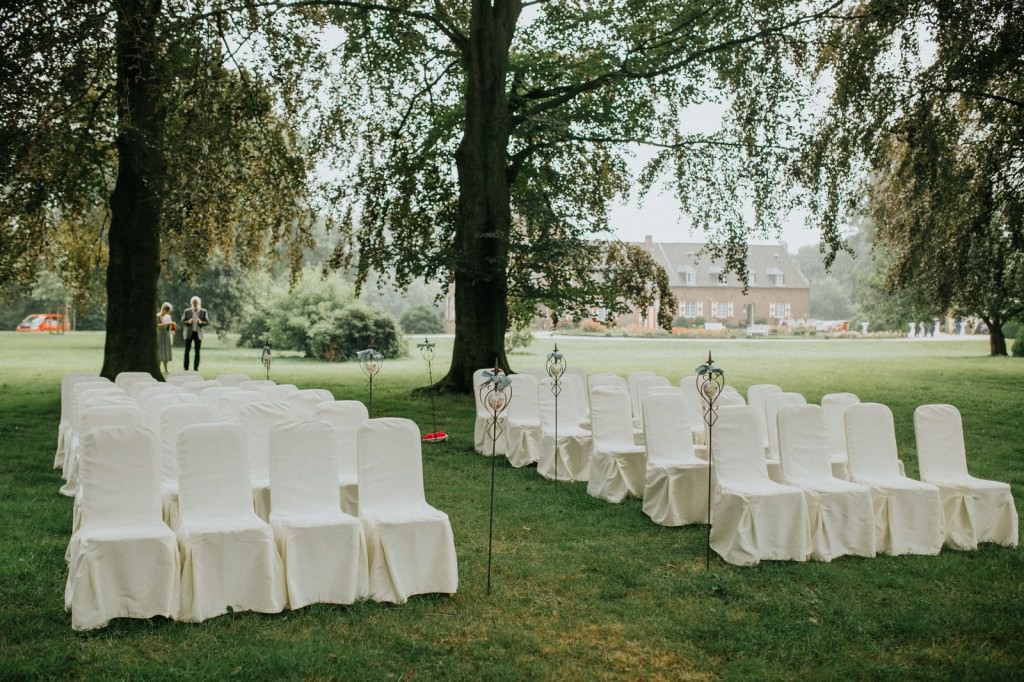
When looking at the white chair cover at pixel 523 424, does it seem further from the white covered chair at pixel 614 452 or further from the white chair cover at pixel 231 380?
the white chair cover at pixel 231 380

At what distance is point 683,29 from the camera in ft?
57.2

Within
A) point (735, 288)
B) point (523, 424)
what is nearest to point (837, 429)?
point (523, 424)

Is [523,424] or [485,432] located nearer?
[523,424]

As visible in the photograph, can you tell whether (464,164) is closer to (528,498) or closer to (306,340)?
(528,498)

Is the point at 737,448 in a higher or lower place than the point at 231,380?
lower

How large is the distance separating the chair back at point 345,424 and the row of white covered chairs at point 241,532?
1581 millimetres

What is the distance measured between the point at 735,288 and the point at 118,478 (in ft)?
193

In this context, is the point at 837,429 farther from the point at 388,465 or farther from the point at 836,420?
the point at 388,465

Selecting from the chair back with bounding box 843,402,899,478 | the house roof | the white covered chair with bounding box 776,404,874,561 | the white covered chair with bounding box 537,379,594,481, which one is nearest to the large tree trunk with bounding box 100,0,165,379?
the white covered chair with bounding box 537,379,594,481

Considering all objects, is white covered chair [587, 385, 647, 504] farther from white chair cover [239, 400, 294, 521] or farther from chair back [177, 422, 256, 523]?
chair back [177, 422, 256, 523]

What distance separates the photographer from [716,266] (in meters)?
64.8

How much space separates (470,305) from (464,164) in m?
2.67

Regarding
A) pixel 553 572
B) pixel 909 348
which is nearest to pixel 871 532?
pixel 553 572

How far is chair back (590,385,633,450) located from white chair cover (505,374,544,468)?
116 cm
